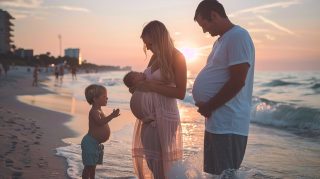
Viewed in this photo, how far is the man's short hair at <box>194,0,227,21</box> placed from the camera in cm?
313

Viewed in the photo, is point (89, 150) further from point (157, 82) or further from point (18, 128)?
point (18, 128)

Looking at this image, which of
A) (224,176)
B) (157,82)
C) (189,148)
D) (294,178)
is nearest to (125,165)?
(189,148)

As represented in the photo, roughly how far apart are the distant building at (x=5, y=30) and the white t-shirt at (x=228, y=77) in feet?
345

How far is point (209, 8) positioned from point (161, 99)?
3.22ft

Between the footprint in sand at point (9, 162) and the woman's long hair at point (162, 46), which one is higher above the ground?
the woman's long hair at point (162, 46)

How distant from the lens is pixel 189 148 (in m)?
8.23

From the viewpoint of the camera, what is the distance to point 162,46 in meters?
3.64

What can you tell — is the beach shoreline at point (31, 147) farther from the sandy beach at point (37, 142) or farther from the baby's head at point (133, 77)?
the baby's head at point (133, 77)

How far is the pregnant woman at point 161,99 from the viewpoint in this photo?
3635 millimetres

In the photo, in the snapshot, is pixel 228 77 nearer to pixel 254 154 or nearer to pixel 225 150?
pixel 225 150

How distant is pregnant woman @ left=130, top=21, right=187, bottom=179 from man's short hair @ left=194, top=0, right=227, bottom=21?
1.83ft

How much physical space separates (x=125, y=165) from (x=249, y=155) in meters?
2.65

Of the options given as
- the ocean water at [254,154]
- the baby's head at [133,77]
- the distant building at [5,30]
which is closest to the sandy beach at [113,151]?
the ocean water at [254,154]

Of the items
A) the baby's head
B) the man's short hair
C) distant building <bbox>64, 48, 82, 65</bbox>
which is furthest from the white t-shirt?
distant building <bbox>64, 48, 82, 65</bbox>
